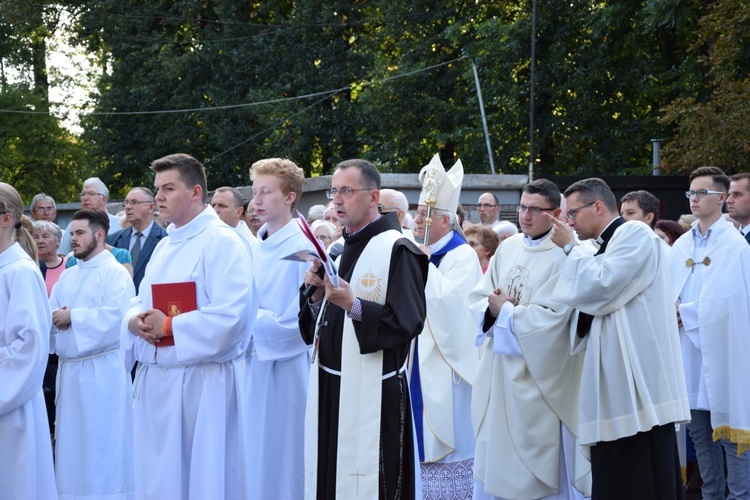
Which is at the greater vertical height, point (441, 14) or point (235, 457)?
point (441, 14)

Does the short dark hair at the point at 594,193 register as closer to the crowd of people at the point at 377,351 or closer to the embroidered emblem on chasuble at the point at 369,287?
the crowd of people at the point at 377,351

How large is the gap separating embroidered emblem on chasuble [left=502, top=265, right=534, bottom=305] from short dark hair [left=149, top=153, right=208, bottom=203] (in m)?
2.10

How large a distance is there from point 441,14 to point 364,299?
22373 mm

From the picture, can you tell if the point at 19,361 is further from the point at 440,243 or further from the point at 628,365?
the point at 628,365

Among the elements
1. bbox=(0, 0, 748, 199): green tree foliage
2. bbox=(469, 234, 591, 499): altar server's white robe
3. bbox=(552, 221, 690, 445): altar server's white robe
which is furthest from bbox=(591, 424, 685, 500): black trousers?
bbox=(0, 0, 748, 199): green tree foliage

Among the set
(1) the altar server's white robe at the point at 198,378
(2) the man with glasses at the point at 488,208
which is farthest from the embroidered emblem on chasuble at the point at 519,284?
(2) the man with glasses at the point at 488,208

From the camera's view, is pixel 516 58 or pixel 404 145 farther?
pixel 404 145

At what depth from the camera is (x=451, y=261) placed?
7395mm

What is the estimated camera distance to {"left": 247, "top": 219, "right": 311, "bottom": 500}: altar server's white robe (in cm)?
629

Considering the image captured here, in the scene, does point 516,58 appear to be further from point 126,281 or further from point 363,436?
point 363,436

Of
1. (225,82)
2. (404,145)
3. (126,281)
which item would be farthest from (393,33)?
(126,281)

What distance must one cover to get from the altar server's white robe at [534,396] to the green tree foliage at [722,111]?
1112 centimetres

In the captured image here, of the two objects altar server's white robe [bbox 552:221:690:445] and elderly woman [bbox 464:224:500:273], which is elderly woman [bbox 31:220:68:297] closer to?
elderly woman [bbox 464:224:500:273]

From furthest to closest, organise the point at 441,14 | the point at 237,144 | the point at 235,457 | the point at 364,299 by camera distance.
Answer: the point at 237,144 → the point at 441,14 → the point at 235,457 → the point at 364,299
